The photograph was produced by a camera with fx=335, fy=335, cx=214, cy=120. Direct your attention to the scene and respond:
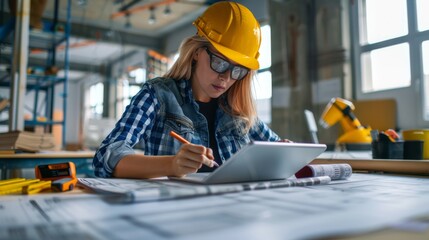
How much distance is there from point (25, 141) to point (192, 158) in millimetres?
2068

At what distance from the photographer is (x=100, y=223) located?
Result: 0.42m

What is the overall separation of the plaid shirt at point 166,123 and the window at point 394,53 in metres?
2.06

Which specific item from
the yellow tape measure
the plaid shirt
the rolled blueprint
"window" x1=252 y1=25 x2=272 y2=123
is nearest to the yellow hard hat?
the plaid shirt

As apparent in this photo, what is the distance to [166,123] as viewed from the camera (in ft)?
4.21

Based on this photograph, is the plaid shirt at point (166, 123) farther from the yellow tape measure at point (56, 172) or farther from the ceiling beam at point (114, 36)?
the ceiling beam at point (114, 36)

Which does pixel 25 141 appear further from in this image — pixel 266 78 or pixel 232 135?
pixel 266 78

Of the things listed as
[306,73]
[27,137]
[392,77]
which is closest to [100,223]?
[27,137]

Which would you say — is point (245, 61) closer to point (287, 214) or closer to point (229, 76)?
point (229, 76)

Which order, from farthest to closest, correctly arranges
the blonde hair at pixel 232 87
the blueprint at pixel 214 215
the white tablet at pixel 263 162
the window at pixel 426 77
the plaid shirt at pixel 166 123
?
the window at pixel 426 77 < the blonde hair at pixel 232 87 < the plaid shirt at pixel 166 123 < the white tablet at pixel 263 162 < the blueprint at pixel 214 215

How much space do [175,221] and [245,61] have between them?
0.90 meters

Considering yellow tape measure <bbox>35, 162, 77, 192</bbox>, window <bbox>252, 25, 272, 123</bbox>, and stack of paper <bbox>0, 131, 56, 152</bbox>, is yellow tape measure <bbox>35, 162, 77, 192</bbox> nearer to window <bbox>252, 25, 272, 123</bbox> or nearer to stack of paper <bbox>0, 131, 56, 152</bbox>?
stack of paper <bbox>0, 131, 56, 152</bbox>

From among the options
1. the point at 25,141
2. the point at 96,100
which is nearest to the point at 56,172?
the point at 25,141

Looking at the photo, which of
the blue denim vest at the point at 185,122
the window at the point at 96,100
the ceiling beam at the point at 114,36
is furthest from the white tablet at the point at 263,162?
the window at the point at 96,100

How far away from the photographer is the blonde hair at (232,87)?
1354mm
